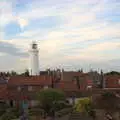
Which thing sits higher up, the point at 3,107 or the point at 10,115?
the point at 3,107

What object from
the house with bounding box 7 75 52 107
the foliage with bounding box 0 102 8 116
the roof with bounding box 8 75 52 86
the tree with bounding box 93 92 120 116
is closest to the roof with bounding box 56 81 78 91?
the house with bounding box 7 75 52 107

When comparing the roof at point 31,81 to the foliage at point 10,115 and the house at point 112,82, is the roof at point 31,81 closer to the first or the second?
the house at point 112,82

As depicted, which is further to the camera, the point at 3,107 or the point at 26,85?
the point at 26,85

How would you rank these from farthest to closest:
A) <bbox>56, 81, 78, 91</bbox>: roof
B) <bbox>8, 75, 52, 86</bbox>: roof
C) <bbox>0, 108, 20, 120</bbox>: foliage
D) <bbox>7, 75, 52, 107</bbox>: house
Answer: <bbox>8, 75, 52, 86</bbox>: roof
<bbox>56, 81, 78, 91</bbox>: roof
<bbox>7, 75, 52, 107</bbox>: house
<bbox>0, 108, 20, 120</bbox>: foliage

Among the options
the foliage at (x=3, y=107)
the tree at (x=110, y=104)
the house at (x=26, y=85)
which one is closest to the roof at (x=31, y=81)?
the house at (x=26, y=85)

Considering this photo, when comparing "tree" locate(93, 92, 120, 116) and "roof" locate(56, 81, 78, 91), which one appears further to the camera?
"roof" locate(56, 81, 78, 91)

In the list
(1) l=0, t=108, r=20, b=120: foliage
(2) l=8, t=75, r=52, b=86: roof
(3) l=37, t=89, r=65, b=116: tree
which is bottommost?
(1) l=0, t=108, r=20, b=120: foliage

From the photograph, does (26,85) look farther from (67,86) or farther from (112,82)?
(112,82)

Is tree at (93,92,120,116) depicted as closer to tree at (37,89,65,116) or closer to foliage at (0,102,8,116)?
tree at (37,89,65,116)

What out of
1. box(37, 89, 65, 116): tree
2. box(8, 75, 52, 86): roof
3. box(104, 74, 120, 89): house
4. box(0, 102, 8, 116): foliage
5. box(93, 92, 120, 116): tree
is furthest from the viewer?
box(104, 74, 120, 89): house

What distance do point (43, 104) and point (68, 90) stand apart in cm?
1297

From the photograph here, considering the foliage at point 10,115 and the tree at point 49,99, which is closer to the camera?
the foliage at point 10,115

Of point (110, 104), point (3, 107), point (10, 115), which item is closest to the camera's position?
point (110, 104)

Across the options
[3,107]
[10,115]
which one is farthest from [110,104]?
[3,107]
